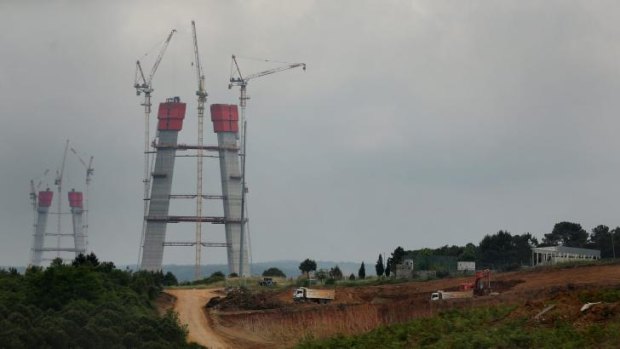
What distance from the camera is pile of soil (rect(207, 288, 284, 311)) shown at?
101812mm

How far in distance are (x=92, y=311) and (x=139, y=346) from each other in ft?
28.4

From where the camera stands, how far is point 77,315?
7106 cm

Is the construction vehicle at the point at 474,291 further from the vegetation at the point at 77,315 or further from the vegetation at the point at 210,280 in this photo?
the vegetation at the point at 210,280

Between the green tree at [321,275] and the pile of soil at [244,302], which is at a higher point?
the green tree at [321,275]

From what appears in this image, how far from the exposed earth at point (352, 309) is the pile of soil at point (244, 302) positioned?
151 millimetres

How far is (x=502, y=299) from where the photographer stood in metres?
76.9

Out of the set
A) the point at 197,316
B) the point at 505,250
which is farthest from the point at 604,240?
the point at 197,316

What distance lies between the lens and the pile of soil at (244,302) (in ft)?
334

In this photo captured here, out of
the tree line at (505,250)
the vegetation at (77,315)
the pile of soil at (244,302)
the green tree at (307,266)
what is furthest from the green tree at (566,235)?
the vegetation at (77,315)

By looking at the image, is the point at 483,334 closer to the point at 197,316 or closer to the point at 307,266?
the point at 197,316

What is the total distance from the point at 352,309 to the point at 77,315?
937 inches

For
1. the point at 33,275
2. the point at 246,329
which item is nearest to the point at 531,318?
the point at 246,329

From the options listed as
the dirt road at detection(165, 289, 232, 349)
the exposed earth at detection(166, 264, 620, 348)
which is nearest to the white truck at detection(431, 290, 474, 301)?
the exposed earth at detection(166, 264, 620, 348)

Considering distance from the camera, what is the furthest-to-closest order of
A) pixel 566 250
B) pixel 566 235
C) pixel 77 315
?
pixel 566 235
pixel 566 250
pixel 77 315
